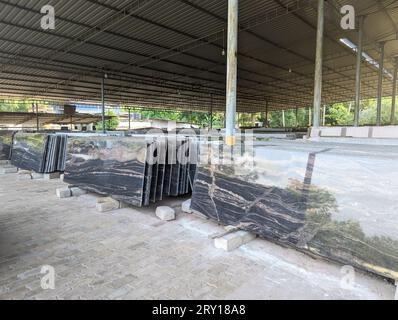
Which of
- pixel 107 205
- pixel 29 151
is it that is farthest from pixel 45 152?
pixel 107 205

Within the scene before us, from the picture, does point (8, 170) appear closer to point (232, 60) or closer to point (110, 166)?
point (110, 166)

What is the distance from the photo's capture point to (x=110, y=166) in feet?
18.3

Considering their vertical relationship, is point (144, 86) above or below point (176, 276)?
above

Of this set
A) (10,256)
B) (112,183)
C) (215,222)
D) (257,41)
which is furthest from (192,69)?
(10,256)

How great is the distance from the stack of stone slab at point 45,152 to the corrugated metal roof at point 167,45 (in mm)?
3989

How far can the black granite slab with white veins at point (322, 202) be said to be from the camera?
2545mm

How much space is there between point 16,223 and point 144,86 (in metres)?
17.4

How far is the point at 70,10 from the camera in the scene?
28.5 feet

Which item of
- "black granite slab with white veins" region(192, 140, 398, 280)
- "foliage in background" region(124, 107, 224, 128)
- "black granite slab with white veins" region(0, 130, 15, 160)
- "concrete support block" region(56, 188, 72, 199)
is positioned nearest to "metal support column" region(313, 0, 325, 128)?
"black granite slab with white veins" region(192, 140, 398, 280)

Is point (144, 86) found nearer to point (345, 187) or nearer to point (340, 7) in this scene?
point (340, 7)

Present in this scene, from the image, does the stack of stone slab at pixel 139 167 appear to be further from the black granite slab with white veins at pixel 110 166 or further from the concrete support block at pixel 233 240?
the concrete support block at pixel 233 240

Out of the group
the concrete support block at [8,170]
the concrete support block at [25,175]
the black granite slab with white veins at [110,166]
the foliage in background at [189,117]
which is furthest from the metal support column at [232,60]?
the foliage in background at [189,117]

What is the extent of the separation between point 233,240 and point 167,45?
10.8m

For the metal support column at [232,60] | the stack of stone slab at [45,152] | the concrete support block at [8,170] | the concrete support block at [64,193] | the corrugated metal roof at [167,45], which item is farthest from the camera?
the concrete support block at [8,170]
